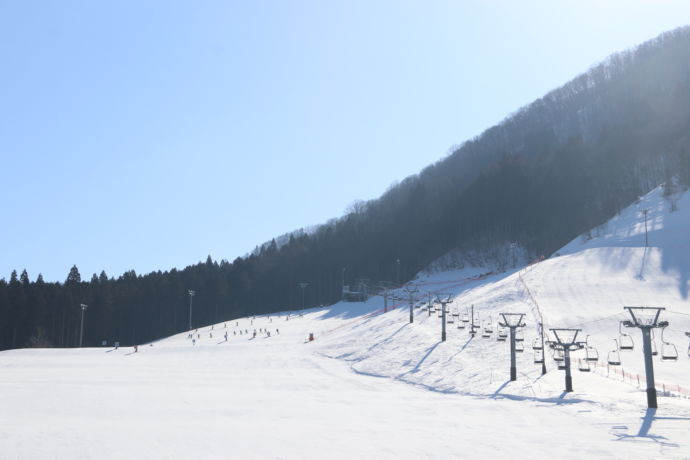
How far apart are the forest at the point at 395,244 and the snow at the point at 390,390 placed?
1776 inches

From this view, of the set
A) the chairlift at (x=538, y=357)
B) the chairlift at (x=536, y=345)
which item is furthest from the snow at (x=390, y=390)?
the chairlift at (x=536, y=345)

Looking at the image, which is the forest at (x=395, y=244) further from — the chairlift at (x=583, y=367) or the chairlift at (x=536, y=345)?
the chairlift at (x=583, y=367)

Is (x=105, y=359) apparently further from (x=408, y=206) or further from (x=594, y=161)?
(x=594, y=161)

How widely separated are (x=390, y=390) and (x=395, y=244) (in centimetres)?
9307

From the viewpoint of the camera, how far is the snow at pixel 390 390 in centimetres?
1591

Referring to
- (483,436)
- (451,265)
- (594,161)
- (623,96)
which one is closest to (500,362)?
(483,436)

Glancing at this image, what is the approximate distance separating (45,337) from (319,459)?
10118 centimetres

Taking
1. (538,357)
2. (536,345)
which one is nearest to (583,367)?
(538,357)

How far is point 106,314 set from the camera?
4213 inches

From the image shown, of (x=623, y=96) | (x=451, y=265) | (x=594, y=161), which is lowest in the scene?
(x=451, y=265)

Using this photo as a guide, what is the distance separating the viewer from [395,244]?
407 feet

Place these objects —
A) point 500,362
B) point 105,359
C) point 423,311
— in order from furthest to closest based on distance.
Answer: point 423,311 → point 105,359 → point 500,362

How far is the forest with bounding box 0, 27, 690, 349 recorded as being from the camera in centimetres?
10431

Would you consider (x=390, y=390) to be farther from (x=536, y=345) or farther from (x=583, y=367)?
(x=536, y=345)
